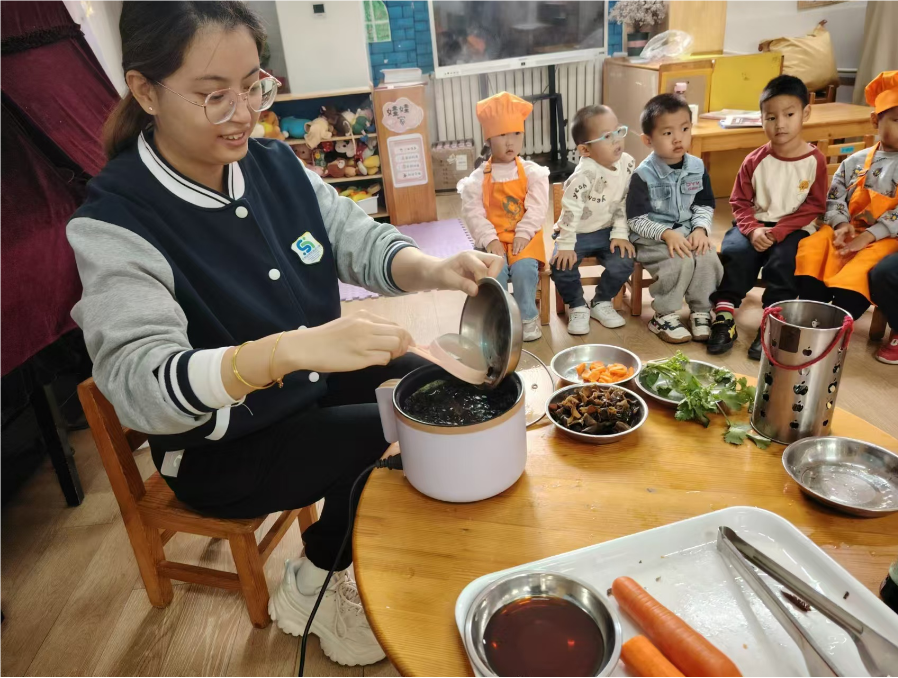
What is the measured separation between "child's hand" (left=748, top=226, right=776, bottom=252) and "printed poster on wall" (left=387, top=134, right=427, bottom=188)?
7.55ft

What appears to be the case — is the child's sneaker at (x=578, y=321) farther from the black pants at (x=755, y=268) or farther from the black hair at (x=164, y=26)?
the black hair at (x=164, y=26)

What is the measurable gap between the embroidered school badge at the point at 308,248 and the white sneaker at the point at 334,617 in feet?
2.11

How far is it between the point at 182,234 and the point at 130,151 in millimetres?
195

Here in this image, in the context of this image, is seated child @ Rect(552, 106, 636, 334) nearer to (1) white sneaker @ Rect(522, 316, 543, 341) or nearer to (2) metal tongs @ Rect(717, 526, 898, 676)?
(1) white sneaker @ Rect(522, 316, 543, 341)

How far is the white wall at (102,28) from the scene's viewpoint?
2629 millimetres

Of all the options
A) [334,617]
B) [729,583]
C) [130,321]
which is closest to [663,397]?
[729,583]

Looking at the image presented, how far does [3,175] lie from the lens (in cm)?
185

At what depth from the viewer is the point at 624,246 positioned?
2783 millimetres

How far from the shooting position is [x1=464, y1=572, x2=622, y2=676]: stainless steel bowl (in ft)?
2.19

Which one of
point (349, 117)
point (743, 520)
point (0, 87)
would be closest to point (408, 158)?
point (349, 117)

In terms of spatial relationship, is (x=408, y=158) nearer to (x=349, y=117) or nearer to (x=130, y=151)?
(x=349, y=117)

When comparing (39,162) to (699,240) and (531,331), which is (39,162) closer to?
(531,331)

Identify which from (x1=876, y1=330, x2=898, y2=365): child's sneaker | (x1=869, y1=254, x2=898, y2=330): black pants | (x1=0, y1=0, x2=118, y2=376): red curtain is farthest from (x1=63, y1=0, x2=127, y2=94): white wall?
(x1=876, y1=330, x2=898, y2=365): child's sneaker

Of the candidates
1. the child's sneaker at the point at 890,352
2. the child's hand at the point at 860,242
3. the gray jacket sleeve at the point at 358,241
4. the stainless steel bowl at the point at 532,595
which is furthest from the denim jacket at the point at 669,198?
the stainless steel bowl at the point at 532,595
